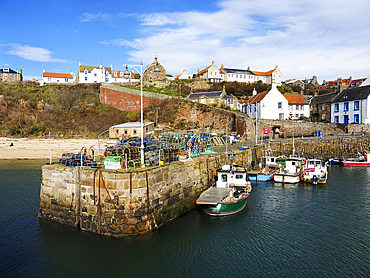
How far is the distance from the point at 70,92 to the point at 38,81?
23.7 m

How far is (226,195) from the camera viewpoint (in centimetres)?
1984

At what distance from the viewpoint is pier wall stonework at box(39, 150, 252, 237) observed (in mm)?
14586

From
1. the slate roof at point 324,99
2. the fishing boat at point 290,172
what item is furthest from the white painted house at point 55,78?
the fishing boat at point 290,172

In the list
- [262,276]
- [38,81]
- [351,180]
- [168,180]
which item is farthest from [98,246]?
[38,81]

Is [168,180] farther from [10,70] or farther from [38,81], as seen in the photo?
[10,70]

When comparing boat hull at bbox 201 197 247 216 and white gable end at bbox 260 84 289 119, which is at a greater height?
white gable end at bbox 260 84 289 119

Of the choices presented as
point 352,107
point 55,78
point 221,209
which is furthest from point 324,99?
point 55,78

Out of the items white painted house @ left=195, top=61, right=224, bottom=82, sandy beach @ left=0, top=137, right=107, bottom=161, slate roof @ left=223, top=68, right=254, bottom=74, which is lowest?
sandy beach @ left=0, top=137, right=107, bottom=161

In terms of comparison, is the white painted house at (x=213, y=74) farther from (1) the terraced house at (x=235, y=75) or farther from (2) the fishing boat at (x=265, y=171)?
(2) the fishing boat at (x=265, y=171)

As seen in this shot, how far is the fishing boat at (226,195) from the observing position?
62.3 ft

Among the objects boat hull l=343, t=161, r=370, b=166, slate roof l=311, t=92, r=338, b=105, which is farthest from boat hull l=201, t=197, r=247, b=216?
slate roof l=311, t=92, r=338, b=105

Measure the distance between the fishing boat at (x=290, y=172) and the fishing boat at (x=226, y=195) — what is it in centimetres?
873

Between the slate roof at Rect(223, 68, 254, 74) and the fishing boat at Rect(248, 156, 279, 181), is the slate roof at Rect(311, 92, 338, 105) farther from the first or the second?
the fishing boat at Rect(248, 156, 279, 181)

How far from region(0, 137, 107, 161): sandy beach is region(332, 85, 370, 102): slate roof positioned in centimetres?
4936
